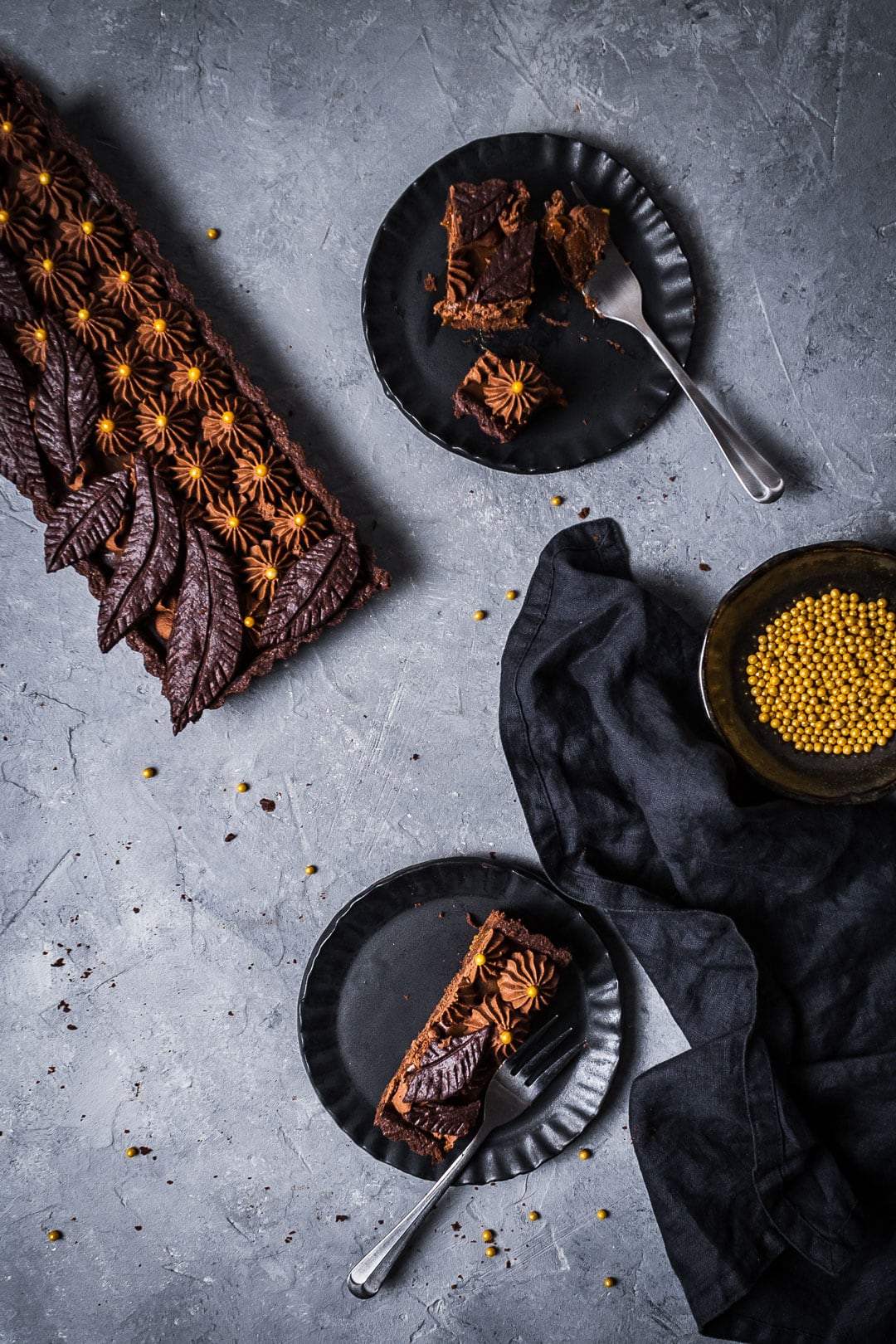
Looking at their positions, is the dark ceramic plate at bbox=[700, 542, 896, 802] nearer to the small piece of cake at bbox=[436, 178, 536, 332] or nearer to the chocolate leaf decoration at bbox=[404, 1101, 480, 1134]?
the small piece of cake at bbox=[436, 178, 536, 332]

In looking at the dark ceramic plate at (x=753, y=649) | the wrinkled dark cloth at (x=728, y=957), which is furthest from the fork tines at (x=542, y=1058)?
the dark ceramic plate at (x=753, y=649)

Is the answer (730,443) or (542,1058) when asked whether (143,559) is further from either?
(542,1058)

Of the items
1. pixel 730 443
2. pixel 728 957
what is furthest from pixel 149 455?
pixel 728 957

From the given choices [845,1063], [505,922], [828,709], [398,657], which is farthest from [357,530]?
[845,1063]

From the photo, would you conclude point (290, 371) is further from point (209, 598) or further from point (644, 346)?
point (644, 346)

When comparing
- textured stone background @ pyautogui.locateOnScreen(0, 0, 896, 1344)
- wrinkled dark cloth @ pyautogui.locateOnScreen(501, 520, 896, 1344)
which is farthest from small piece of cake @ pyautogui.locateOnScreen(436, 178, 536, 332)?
wrinkled dark cloth @ pyautogui.locateOnScreen(501, 520, 896, 1344)

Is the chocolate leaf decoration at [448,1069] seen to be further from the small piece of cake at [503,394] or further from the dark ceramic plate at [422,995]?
the small piece of cake at [503,394]
